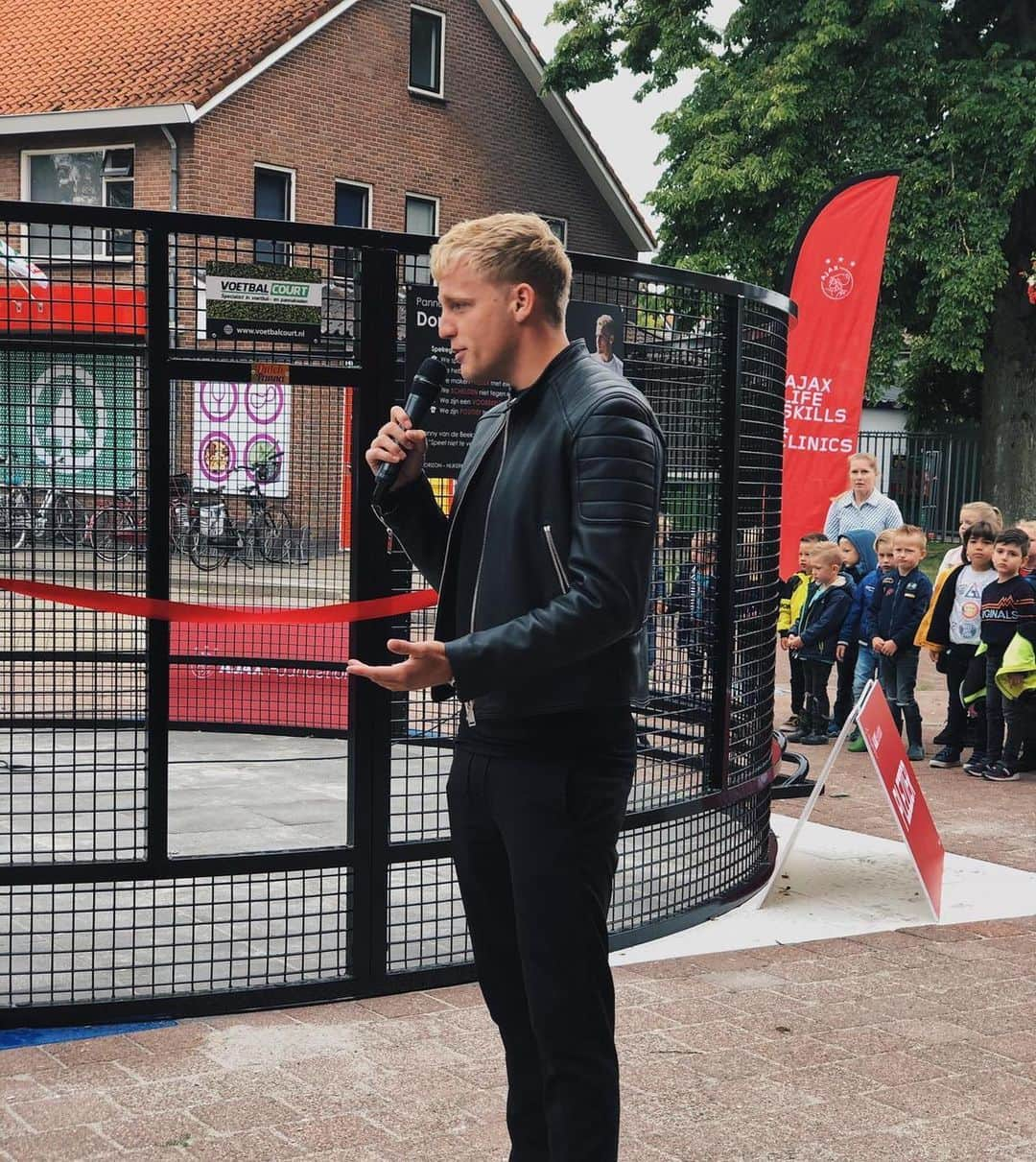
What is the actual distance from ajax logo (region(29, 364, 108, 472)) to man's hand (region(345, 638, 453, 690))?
2.25m

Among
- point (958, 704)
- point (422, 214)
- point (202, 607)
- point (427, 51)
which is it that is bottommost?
point (958, 704)

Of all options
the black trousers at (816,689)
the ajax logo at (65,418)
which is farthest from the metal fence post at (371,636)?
the black trousers at (816,689)

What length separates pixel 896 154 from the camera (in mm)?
23406

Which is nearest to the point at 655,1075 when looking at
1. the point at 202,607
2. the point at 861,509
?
the point at 202,607

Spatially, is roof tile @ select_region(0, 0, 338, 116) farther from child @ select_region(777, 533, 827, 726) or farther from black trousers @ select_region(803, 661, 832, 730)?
black trousers @ select_region(803, 661, 832, 730)

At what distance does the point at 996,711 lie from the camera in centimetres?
979

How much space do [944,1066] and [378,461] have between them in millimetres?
2609

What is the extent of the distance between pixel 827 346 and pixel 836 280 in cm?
52

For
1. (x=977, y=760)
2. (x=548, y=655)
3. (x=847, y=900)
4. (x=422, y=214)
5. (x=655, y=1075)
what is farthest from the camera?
(x=422, y=214)

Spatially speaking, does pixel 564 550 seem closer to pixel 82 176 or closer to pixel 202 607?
pixel 202 607

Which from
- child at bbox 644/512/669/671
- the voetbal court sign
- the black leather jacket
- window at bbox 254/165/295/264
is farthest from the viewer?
window at bbox 254/165/295/264

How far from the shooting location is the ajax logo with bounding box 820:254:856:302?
9969 millimetres

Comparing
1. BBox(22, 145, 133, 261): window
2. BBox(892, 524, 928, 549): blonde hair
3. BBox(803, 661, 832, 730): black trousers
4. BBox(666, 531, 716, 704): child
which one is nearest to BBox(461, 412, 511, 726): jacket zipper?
BBox(666, 531, 716, 704): child

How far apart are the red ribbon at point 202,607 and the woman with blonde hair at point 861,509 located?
7.18m
